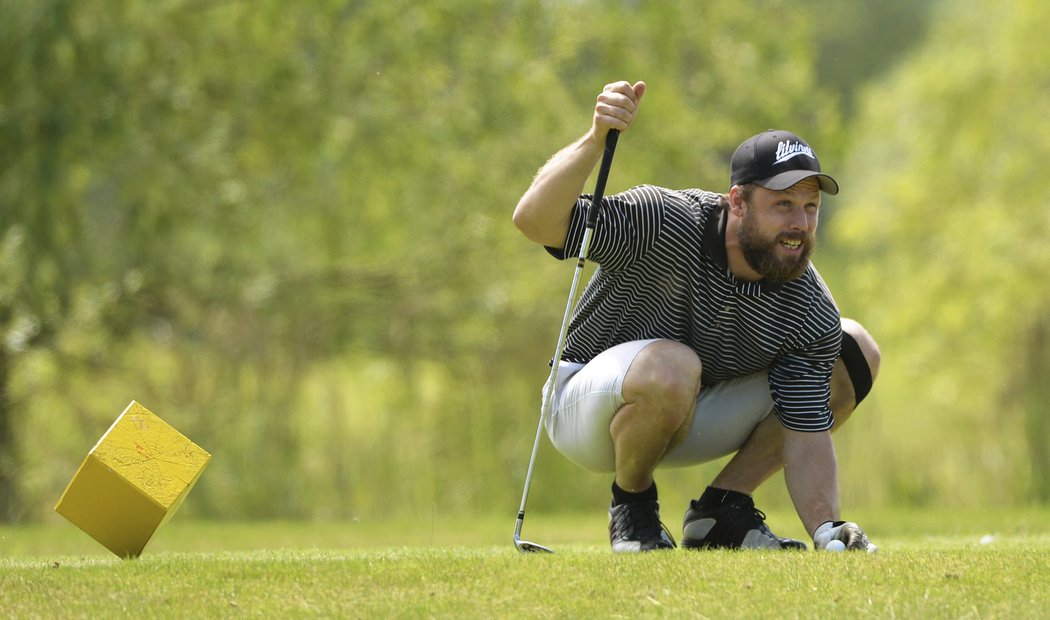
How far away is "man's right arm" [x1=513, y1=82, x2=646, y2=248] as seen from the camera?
4844mm

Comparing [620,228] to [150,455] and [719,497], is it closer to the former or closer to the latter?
[719,497]

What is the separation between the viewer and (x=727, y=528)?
541 cm

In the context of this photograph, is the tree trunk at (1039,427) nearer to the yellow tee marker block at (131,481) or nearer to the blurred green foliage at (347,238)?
the blurred green foliage at (347,238)

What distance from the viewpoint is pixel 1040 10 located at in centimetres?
1748

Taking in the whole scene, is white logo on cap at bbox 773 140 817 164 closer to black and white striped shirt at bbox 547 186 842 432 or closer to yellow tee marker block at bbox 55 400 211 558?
black and white striped shirt at bbox 547 186 842 432

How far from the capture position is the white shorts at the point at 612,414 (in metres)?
5.27

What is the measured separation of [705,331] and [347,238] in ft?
28.0

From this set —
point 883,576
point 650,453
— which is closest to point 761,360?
point 650,453

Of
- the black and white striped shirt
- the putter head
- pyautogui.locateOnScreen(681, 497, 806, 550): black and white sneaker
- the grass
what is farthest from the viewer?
pyautogui.locateOnScreen(681, 497, 806, 550): black and white sneaker

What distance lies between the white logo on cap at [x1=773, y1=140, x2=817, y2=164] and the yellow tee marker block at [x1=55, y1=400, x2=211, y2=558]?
217 cm

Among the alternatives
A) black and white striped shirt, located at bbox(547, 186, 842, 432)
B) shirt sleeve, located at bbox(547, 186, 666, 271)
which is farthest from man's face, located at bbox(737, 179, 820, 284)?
shirt sleeve, located at bbox(547, 186, 666, 271)

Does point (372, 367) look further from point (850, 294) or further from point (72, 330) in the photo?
point (850, 294)

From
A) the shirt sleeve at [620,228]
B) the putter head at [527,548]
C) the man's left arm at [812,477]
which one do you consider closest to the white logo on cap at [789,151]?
the shirt sleeve at [620,228]

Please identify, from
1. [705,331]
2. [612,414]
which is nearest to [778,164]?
[705,331]
